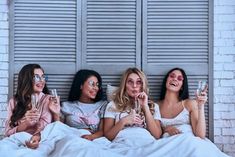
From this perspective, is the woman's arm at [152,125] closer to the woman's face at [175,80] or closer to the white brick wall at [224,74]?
the woman's face at [175,80]

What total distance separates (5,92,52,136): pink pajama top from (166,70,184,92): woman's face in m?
0.88

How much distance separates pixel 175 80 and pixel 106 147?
78 cm

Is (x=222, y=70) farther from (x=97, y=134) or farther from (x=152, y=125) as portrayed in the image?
(x=97, y=134)

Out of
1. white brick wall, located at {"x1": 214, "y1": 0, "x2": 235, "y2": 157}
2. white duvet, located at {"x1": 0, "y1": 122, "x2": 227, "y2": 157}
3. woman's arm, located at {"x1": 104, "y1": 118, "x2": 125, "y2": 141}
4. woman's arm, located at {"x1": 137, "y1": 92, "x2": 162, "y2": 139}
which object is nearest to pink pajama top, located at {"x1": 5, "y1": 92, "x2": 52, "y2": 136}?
white duvet, located at {"x1": 0, "y1": 122, "x2": 227, "y2": 157}

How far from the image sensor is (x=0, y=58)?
3.76m

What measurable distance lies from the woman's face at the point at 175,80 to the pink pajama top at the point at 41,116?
88cm

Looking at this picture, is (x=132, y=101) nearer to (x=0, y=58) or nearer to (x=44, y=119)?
(x=44, y=119)

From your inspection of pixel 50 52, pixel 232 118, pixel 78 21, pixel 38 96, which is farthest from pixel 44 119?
pixel 232 118

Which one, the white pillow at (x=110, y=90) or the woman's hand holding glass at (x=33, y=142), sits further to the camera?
the white pillow at (x=110, y=90)

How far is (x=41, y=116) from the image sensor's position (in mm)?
3574

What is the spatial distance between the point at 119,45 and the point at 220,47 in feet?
2.47

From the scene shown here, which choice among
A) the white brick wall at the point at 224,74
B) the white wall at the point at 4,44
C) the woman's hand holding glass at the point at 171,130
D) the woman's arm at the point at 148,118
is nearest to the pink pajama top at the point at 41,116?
the white wall at the point at 4,44

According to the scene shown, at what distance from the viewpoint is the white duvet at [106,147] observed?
3.02 meters

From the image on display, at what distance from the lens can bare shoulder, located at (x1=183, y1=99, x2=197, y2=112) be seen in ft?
11.9
